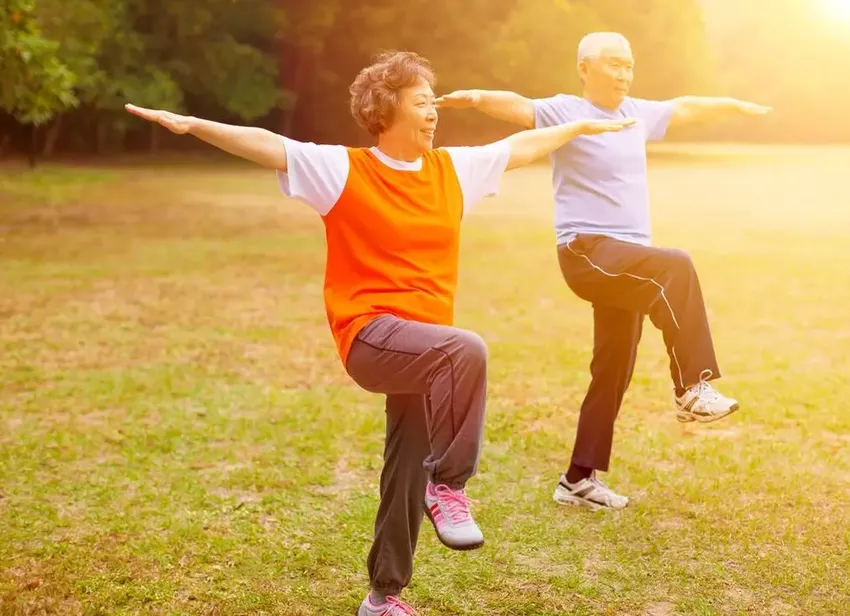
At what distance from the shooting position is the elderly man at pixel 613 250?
523 cm

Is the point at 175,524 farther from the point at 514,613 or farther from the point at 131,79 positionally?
the point at 131,79

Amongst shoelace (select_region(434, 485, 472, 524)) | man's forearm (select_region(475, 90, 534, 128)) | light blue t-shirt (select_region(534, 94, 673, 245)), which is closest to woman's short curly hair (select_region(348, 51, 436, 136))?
man's forearm (select_region(475, 90, 534, 128))

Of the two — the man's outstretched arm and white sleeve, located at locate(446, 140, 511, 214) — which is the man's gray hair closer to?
the man's outstretched arm

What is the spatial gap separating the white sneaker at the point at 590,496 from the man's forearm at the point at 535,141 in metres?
2.21

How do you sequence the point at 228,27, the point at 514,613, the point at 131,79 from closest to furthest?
the point at 514,613, the point at 131,79, the point at 228,27

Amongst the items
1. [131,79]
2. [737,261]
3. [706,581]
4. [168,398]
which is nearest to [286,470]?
[168,398]

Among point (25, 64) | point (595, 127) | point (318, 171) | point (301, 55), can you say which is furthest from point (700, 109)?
point (301, 55)

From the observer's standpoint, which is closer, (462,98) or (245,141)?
(245,141)

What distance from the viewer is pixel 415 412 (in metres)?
4.36

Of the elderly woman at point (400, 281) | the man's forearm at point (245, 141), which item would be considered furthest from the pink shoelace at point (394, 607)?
the man's forearm at point (245, 141)

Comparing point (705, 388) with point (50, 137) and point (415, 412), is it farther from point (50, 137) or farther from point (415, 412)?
point (50, 137)

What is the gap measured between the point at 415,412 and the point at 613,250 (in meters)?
1.70

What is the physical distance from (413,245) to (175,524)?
8.51ft

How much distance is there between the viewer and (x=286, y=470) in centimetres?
705
